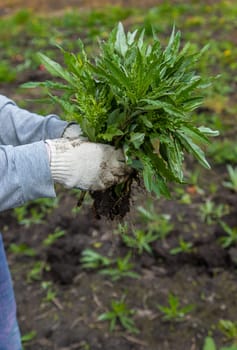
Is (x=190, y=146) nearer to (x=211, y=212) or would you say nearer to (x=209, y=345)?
(x=209, y=345)

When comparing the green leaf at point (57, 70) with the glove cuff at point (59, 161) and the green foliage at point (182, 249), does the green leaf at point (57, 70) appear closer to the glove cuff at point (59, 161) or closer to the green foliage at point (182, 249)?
A: the glove cuff at point (59, 161)

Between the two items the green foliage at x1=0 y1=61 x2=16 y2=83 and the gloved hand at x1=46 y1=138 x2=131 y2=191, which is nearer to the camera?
the gloved hand at x1=46 y1=138 x2=131 y2=191

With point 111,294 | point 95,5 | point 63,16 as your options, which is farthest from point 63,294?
point 95,5

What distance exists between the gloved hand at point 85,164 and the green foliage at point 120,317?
42.4 inches

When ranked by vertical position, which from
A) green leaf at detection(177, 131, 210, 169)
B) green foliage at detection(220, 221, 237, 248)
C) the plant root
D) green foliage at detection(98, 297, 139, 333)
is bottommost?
green foliage at detection(98, 297, 139, 333)

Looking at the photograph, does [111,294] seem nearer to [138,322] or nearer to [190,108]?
[138,322]

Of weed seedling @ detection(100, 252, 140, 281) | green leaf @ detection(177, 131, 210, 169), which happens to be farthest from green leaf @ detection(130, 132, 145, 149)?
weed seedling @ detection(100, 252, 140, 281)

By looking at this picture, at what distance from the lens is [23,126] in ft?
7.29

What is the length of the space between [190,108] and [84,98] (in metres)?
0.38

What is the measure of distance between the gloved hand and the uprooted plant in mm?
49

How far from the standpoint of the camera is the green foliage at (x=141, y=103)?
2004 mm

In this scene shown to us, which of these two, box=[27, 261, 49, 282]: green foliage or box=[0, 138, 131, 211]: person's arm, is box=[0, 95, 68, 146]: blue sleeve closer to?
box=[0, 138, 131, 211]: person's arm

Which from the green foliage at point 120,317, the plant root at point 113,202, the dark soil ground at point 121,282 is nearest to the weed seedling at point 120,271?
the dark soil ground at point 121,282

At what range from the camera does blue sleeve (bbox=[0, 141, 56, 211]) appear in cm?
179
